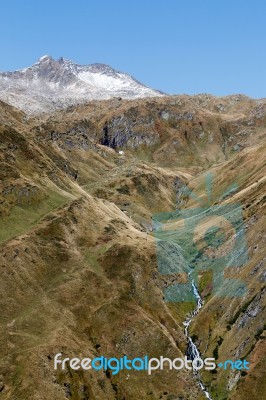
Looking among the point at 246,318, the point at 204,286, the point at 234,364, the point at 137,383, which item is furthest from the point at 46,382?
the point at 204,286

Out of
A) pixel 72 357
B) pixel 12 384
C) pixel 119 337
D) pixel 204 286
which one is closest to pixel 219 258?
pixel 204 286

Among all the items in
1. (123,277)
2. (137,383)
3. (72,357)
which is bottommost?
(137,383)

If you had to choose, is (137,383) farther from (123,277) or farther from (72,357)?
(123,277)

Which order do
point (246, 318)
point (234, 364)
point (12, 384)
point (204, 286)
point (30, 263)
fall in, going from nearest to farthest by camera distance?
1. point (12, 384)
2. point (234, 364)
3. point (246, 318)
4. point (30, 263)
5. point (204, 286)

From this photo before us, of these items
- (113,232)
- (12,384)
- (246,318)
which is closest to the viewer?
(12,384)

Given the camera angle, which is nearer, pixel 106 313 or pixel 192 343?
pixel 192 343

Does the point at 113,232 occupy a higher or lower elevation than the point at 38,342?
higher

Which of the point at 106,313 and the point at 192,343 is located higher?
the point at 106,313

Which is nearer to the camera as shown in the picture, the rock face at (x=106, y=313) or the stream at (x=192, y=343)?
the rock face at (x=106, y=313)

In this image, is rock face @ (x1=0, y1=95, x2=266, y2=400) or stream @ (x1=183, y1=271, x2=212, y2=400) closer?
rock face @ (x1=0, y1=95, x2=266, y2=400)

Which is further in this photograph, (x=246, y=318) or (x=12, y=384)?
(x=246, y=318)

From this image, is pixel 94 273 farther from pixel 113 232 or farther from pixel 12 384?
pixel 12 384
